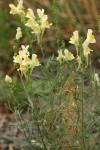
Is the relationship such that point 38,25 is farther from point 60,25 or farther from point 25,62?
point 60,25

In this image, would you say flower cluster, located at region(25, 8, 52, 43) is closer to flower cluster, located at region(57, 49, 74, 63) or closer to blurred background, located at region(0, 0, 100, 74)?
flower cluster, located at region(57, 49, 74, 63)

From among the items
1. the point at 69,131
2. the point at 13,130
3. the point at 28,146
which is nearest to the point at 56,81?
the point at 69,131

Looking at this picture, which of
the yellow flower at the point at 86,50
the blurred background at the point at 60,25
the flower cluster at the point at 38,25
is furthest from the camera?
the blurred background at the point at 60,25

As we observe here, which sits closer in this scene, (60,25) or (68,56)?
(68,56)

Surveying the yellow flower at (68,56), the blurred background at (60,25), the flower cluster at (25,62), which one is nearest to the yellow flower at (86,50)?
the yellow flower at (68,56)

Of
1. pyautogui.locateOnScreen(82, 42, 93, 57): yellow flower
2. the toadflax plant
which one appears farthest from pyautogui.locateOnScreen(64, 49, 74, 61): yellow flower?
pyautogui.locateOnScreen(82, 42, 93, 57): yellow flower

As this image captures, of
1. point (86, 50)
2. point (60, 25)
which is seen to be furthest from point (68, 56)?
point (60, 25)

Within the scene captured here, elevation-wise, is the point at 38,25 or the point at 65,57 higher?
the point at 38,25

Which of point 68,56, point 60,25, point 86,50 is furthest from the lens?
point 60,25

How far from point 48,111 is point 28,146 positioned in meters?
0.41

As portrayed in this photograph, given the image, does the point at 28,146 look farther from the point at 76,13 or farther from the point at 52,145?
the point at 76,13

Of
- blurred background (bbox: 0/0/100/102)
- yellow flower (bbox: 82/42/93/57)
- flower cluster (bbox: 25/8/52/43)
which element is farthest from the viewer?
blurred background (bbox: 0/0/100/102)

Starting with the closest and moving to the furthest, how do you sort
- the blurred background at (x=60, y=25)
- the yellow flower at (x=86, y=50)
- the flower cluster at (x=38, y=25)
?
the yellow flower at (x=86, y=50), the flower cluster at (x=38, y=25), the blurred background at (x=60, y=25)

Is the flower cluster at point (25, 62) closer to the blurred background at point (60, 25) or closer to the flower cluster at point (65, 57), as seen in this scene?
the flower cluster at point (65, 57)
